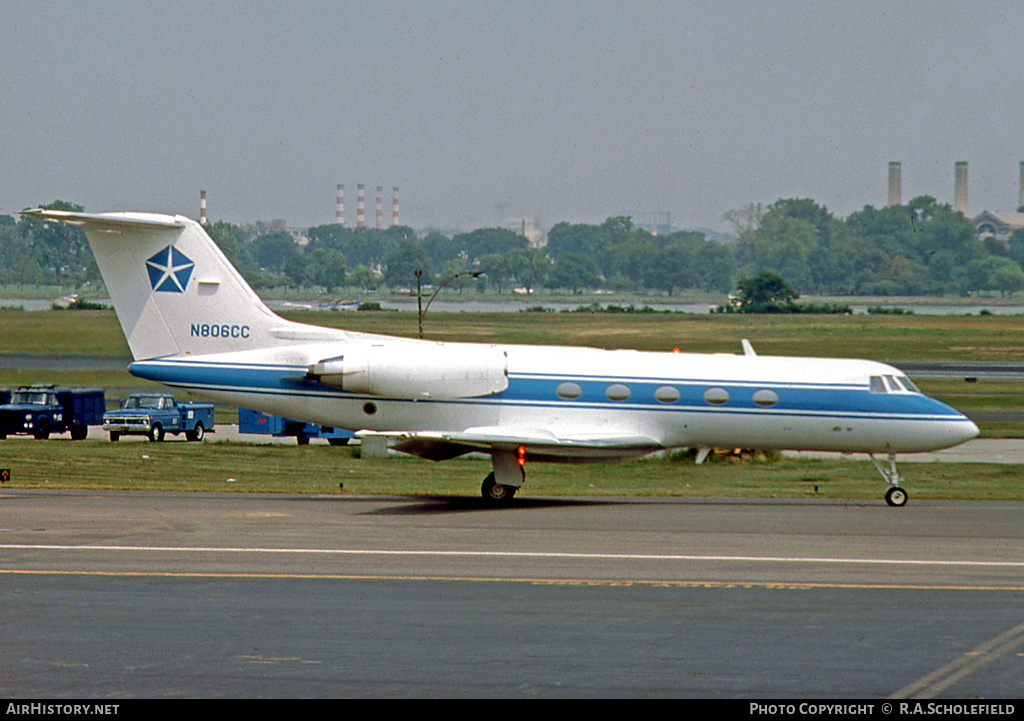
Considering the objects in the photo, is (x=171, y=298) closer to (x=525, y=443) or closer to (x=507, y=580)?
(x=525, y=443)

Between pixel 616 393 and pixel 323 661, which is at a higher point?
pixel 616 393

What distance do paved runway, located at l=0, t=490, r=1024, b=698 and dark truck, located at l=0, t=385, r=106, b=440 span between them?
2159 centimetres

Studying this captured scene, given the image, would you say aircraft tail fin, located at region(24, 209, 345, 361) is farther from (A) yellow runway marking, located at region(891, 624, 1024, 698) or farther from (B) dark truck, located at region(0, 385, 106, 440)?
(B) dark truck, located at region(0, 385, 106, 440)

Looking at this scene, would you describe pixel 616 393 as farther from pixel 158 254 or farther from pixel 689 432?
pixel 158 254

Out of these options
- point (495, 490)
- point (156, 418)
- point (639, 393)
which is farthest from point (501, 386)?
point (156, 418)

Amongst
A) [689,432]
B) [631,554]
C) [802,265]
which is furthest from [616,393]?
[802,265]

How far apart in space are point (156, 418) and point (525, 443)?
23.8 metres

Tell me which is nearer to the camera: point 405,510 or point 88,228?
point 405,510

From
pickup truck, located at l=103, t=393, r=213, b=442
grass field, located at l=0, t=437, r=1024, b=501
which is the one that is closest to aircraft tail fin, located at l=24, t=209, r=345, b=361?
grass field, located at l=0, t=437, r=1024, b=501

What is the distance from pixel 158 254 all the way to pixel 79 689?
16807mm

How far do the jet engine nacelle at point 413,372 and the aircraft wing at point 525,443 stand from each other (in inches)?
34.7

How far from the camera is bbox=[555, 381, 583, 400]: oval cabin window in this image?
25.1 metres

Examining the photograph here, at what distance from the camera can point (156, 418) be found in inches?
1730

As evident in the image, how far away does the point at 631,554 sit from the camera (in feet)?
60.2
